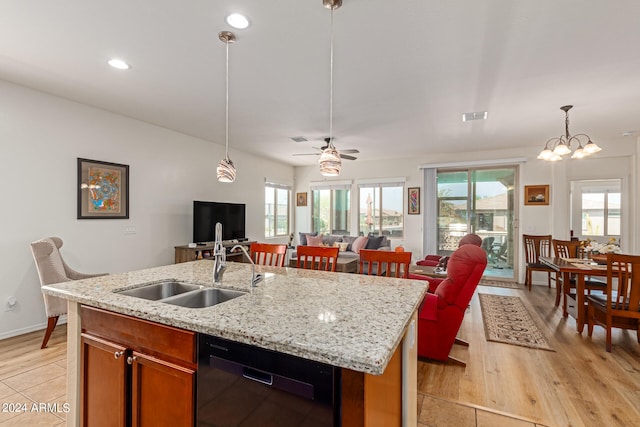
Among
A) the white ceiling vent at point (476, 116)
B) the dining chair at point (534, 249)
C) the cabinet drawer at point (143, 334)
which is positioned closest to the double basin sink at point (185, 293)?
the cabinet drawer at point (143, 334)

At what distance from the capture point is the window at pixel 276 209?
286 inches

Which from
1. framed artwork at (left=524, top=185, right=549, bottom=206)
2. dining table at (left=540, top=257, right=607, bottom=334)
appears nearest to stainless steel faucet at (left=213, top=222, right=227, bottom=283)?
dining table at (left=540, top=257, right=607, bottom=334)

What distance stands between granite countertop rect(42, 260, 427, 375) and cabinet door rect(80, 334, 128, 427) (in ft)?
0.72

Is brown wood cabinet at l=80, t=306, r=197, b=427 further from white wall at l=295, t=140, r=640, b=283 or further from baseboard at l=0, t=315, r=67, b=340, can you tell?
white wall at l=295, t=140, r=640, b=283

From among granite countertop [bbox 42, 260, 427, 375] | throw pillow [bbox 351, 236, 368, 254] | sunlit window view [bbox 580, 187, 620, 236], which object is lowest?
throw pillow [bbox 351, 236, 368, 254]

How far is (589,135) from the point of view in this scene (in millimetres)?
4938

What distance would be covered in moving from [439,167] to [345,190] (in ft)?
7.44

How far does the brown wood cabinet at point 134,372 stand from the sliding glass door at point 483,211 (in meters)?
6.37

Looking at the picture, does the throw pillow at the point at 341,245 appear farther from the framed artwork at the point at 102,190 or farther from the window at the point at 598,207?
the window at the point at 598,207

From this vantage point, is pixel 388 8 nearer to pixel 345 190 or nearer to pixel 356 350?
pixel 356 350

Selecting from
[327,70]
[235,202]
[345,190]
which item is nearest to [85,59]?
[327,70]

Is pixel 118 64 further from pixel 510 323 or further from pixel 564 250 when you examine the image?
pixel 564 250

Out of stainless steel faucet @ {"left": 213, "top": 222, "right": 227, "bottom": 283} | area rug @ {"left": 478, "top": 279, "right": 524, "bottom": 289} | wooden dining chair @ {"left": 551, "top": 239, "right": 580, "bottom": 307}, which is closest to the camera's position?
stainless steel faucet @ {"left": 213, "top": 222, "right": 227, "bottom": 283}

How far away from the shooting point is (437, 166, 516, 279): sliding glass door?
621cm
